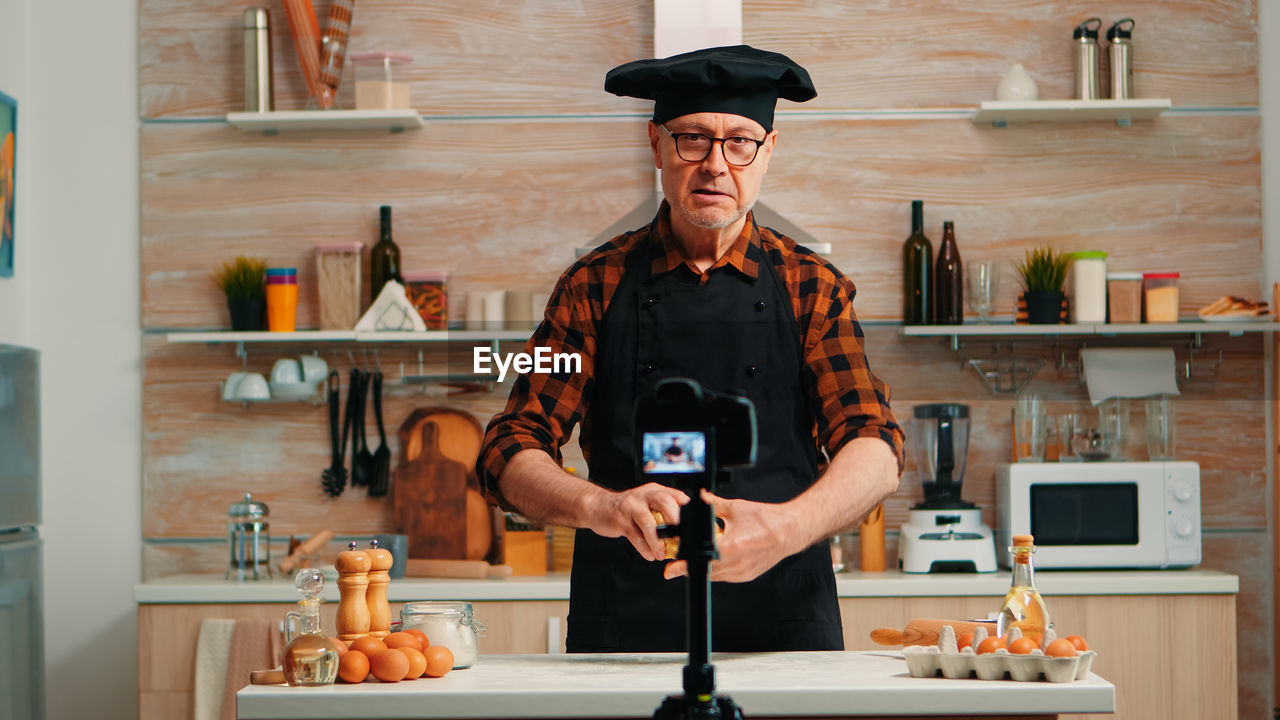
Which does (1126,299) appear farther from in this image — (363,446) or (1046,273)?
(363,446)

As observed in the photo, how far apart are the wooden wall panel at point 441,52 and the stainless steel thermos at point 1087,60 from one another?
4.17 ft

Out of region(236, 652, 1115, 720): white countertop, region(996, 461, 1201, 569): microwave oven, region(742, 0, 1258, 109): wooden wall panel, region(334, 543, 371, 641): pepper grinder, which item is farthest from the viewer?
region(742, 0, 1258, 109): wooden wall panel

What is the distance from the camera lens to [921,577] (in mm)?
3166

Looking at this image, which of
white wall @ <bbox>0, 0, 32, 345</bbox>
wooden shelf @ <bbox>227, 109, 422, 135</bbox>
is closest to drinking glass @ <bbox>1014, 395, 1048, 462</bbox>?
wooden shelf @ <bbox>227, 109, 422, 135</bbox>

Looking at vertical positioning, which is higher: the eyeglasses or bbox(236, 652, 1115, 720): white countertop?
the eyeglasses

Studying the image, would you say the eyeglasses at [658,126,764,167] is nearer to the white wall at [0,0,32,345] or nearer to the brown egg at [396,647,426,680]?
the brown egg at [396,647,426,680]

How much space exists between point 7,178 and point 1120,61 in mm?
3225

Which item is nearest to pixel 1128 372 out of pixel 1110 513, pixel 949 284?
pixel 1110 513

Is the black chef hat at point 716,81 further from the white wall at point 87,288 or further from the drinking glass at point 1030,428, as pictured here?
the white wall at point 87,288

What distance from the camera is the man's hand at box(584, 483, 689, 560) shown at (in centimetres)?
131

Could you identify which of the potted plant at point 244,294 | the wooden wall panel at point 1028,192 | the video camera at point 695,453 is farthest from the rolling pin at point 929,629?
the potted plant at point 244,294

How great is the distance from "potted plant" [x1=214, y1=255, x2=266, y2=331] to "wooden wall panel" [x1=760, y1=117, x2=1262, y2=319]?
1508mm

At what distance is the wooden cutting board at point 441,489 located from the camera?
3402 millimetres

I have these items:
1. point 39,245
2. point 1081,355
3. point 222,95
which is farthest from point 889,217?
point 39,245
